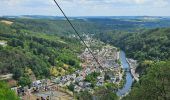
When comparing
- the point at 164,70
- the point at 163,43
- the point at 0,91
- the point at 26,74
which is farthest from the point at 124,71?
the point at 164,70

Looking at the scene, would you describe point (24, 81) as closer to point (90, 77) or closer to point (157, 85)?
point (90, 77)

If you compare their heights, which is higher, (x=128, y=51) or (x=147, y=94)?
(x=147, y=94)

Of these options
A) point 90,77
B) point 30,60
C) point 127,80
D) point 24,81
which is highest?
point 30,60

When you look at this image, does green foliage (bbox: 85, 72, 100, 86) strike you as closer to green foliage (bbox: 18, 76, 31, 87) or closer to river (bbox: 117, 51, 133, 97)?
river (bbox: 117, 51, 133, 97)

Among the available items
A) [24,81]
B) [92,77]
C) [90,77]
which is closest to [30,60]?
[24,81]

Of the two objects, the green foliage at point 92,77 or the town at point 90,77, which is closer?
the town at point 90,77

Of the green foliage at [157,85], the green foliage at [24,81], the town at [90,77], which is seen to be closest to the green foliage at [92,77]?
the town at [90,77]

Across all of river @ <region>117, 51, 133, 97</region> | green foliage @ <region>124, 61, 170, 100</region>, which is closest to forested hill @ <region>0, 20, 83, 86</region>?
river @ <region>117, 51, 133, 97</region>

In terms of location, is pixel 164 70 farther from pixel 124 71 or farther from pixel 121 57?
pixel 121 57

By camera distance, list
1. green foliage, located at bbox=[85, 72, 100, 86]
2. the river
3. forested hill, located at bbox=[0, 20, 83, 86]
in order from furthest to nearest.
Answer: green foliage, located at bbox=[85, 72, 100, 86] < forested hill, located at bbox=[0, 20, 83, 86] < the river

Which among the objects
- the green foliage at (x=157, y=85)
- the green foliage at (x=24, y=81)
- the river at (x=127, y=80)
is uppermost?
the green foliage at (x=157, y=85)

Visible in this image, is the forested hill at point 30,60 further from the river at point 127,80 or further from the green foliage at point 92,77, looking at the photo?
the river at point 127,80
